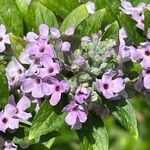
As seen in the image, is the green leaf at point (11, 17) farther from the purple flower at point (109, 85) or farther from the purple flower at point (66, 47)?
the purple flower at point (109, 85)

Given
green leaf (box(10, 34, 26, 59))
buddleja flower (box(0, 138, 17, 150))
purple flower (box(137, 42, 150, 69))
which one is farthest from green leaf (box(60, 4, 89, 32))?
buddleja flower (box(0, 138, 17, 150))

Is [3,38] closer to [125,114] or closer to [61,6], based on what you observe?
[61,6]

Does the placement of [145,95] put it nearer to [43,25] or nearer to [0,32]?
[43,25]

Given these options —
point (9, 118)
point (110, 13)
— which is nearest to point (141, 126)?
point (110, 13)

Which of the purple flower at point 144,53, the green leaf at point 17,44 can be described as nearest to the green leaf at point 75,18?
the green leaf at point 17,44

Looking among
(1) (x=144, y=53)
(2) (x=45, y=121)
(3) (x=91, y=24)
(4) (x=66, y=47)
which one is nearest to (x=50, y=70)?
(4) (x=66, y=47)

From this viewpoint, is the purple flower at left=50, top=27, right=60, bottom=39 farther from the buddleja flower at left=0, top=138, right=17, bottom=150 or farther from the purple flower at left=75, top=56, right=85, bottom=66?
the buddleja flower at left=0, top=138, right=17, bottom=150
